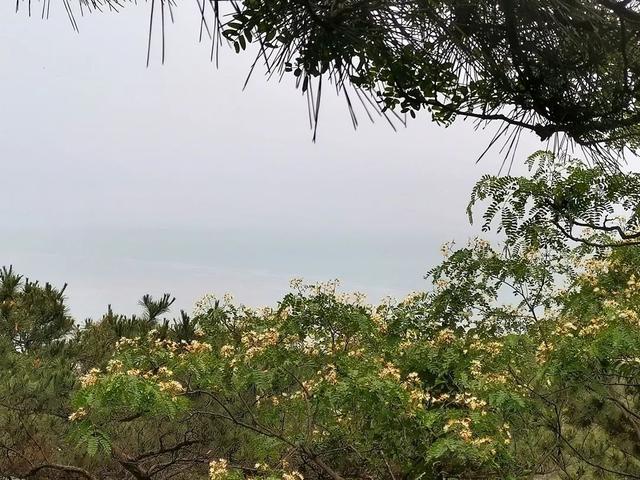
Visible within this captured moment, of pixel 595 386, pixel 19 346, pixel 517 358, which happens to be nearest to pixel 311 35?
pixel 595 386

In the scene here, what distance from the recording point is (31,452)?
5.14 meters

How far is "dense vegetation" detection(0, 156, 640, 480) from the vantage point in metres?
3.64

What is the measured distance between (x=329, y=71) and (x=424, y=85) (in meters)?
0.48

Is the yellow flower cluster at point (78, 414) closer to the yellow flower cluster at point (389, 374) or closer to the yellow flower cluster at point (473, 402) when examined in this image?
the yellow flower cluster at point (389, 374)

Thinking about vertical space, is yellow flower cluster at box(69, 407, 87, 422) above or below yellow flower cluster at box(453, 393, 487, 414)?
below

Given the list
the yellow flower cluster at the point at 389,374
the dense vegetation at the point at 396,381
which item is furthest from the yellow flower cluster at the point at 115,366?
the yellow flower cluster at the point at 389,374

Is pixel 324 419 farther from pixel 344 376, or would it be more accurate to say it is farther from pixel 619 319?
pixel 619 319

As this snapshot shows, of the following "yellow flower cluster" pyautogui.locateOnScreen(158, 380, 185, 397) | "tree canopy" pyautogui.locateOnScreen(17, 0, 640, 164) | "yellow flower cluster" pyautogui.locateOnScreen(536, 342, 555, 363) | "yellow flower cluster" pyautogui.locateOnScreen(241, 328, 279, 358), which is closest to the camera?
"tree canopy" pyautogui.locateOnScreen(17, 0, 640, 164)

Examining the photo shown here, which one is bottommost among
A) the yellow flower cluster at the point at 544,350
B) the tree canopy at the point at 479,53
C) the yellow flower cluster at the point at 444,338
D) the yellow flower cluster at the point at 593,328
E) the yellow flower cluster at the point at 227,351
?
the yellow flower cluster at the point at 227,351

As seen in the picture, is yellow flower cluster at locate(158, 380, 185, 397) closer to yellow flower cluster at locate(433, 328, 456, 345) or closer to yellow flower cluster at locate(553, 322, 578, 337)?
yellow flower cluster at locate(433, 328, 456, 345)

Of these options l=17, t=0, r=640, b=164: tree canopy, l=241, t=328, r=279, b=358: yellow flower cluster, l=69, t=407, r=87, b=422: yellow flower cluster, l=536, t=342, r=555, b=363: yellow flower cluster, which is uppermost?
l=17, t=0, r=640, b=164: tree canopy

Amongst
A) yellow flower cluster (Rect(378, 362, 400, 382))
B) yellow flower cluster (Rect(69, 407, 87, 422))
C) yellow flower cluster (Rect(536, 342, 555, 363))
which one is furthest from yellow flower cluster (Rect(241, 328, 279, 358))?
yellow flower cluster (Rect(536, 342, 555, 363))

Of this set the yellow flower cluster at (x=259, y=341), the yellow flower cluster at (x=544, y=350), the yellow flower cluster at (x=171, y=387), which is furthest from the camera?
the yellow flower cluster at (x=259, y=341)

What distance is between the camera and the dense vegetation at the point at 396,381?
3.64 meters
